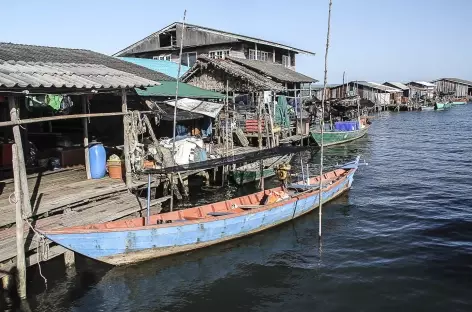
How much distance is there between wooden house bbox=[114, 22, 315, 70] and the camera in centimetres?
2902

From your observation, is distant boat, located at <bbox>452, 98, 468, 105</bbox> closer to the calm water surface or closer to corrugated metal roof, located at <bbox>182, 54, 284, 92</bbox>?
corrugated metal roof, located at <bbox>182, 54, 284, 92</bbox>

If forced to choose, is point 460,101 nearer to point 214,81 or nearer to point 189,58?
point 189,58

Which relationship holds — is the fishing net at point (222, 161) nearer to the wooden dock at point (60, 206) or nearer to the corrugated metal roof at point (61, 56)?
the wooden dock at point (60, 206)

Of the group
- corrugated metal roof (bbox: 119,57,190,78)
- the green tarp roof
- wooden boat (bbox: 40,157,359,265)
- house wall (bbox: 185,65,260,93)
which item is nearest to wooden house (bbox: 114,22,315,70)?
corrugated metal roof (bbox: 119,57,190,78)

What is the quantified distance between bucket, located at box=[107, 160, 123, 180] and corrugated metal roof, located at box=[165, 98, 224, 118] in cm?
609

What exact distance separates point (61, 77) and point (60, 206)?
3.32 m

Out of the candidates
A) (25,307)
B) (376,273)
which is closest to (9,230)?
(25,307)

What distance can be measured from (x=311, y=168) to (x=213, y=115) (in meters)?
7.40

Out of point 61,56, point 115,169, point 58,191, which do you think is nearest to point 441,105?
point 61,56

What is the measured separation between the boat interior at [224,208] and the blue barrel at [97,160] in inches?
116

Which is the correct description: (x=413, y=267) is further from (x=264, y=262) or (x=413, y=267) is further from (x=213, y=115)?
(x=213, y=115)

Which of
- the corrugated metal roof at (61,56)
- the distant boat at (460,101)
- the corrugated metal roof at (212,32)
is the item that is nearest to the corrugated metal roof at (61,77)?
the corrugated metal roof at (61,56)

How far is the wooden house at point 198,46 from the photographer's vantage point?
29.0 m

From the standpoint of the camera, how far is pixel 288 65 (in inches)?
1416
